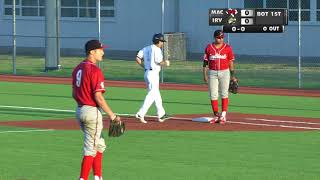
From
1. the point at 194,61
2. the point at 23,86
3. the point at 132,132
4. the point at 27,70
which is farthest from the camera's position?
the point at 194,61

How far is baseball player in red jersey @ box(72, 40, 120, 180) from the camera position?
12805 mm

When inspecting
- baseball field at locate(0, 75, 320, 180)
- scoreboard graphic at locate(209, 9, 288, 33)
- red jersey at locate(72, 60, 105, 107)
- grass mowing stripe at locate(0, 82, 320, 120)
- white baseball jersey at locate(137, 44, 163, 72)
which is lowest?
baseball field at locate(0, 75, 320, 180)

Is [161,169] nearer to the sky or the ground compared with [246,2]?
nearer to the ground

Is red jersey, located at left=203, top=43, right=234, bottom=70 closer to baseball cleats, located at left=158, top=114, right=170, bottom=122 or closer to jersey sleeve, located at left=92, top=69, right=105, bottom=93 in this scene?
baseball cleats, located at left=158, top=114, right=170, bottom=122

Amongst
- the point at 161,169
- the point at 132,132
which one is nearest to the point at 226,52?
the point at 132,132

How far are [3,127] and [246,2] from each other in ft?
95.1

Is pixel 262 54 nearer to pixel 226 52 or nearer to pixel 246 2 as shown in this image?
pixel 246 2

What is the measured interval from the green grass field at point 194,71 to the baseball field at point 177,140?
5437 mm

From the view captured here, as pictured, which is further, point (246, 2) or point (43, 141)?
point (246, 2)

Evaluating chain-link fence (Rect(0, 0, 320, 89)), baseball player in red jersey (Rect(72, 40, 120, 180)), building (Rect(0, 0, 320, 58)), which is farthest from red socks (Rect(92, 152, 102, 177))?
building (Rect(0, 0, 320, 58))

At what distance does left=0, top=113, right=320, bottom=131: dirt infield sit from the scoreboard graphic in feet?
33.9

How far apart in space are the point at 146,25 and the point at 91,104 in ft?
126

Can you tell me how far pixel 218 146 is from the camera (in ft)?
58.2

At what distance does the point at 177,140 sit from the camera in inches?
733
